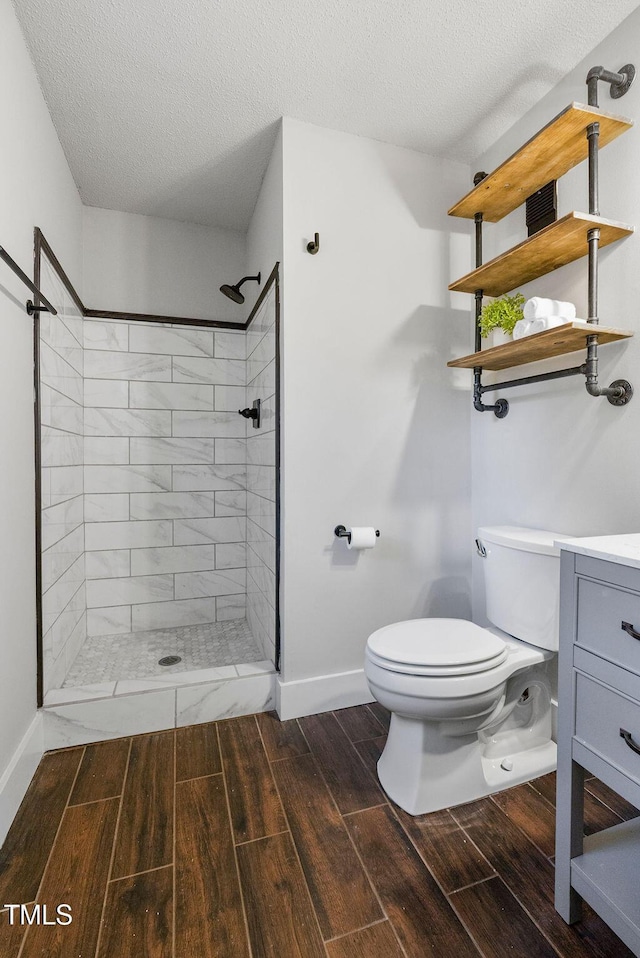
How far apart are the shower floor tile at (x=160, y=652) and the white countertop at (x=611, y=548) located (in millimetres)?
1548

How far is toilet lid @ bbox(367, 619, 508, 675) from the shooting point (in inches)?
54.0

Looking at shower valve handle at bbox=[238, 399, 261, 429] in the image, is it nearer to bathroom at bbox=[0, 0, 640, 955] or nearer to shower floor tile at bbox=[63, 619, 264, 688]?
bathroom at bbox=[0, 0, 640, 955]

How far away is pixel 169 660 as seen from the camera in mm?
2256

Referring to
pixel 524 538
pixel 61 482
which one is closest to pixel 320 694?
pixel 524 538

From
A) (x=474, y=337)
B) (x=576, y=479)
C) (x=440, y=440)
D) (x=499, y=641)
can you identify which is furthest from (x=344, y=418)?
(x=499, y=641)

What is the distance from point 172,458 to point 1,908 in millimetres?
1965

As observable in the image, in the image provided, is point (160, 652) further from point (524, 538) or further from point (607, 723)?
point (607, 723)

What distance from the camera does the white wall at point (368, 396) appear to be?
1921 millimetres

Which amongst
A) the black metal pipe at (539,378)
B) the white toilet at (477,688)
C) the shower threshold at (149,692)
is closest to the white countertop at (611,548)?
the white toilet at (477,688)

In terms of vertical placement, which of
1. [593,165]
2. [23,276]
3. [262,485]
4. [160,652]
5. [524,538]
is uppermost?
[593,165]

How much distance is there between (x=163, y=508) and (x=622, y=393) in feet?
7.38

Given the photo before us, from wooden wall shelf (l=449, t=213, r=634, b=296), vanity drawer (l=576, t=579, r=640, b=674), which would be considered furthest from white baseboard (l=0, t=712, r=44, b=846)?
wooden wall shelf (l=449, t=213, r=634, b=296)

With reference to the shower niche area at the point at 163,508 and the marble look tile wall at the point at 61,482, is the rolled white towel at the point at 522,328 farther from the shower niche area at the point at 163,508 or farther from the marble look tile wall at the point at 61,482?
the marble look tile wall at the point at 61,482

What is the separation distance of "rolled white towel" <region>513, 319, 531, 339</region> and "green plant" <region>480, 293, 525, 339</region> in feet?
0.22
